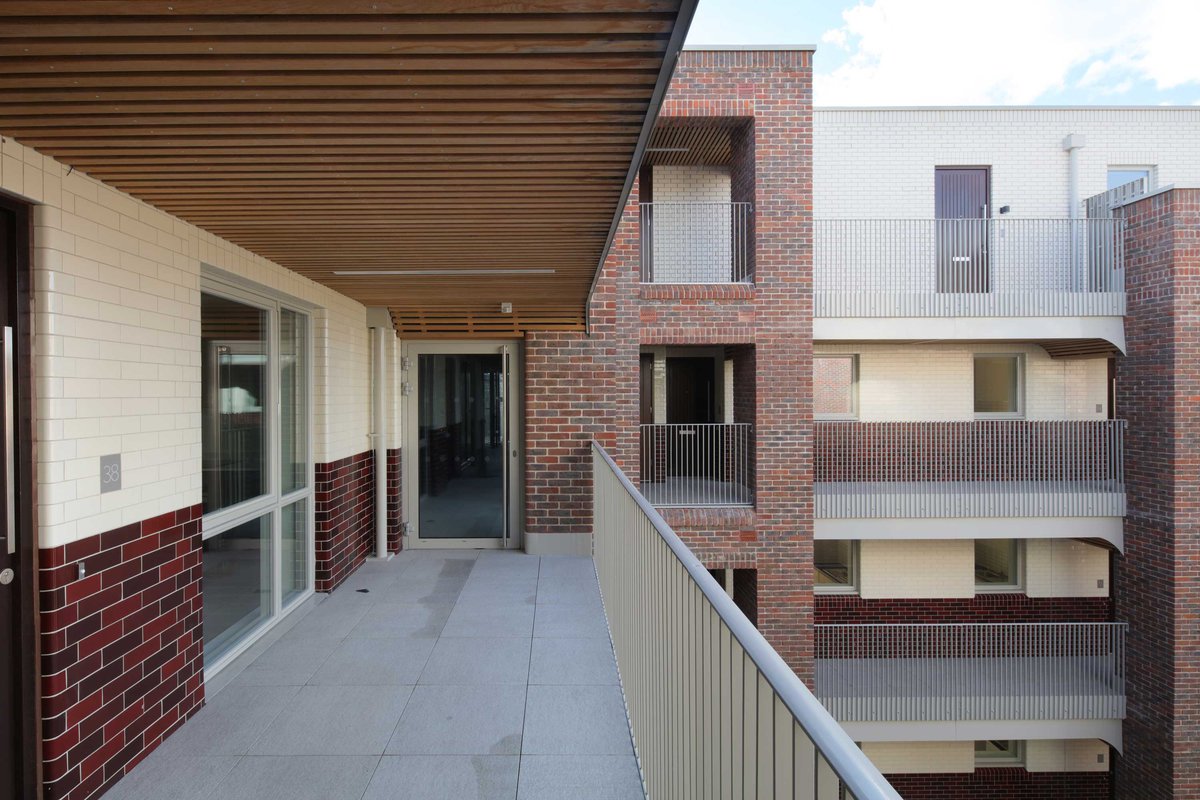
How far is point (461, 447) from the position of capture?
7129 millimetres

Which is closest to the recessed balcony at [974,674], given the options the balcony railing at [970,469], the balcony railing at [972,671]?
the balcony railing at [972,671]

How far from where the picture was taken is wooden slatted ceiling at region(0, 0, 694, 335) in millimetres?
1648

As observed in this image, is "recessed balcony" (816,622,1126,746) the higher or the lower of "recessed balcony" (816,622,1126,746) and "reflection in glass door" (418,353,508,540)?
the lower

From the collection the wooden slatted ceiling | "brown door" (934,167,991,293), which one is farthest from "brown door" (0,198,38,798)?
"brown door" (934,167,991,293)

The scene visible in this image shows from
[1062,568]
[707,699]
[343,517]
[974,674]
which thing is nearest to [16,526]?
[707,699]

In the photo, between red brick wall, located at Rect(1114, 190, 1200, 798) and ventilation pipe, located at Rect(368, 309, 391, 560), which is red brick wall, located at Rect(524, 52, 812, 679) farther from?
red brick wall, located at Rect(1114, 190, 1200, 798)

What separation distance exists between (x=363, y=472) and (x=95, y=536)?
3.68 m

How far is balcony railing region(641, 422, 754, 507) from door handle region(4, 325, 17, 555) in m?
6.74

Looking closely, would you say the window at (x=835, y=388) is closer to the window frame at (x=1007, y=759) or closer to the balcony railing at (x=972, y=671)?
the balcony railing at (x=972, y=671)

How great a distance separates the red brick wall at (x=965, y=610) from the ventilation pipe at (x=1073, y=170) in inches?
243

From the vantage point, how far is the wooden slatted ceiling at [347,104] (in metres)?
1.65

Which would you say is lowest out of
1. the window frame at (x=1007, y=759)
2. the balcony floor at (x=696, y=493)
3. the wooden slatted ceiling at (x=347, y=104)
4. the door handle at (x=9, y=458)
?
the window frame at (x=1007, y=759)

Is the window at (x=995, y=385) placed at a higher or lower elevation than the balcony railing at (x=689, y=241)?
lower

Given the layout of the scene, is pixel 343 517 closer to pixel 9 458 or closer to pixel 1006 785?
pixel 9 458
